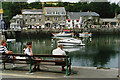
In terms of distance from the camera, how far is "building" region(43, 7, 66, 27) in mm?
107250

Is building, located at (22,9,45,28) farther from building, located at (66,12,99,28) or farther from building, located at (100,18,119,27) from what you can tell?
building, located at (100,18,119,27)

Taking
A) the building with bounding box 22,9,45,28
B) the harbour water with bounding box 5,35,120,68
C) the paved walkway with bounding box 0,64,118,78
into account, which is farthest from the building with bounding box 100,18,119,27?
the paved walkway with bounding box 0,64,118,78

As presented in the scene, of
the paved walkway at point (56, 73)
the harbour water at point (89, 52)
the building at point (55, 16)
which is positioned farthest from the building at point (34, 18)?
the paved walkway at point (56, 73)

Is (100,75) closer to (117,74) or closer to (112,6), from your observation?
(117,74)

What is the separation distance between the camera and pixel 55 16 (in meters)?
107

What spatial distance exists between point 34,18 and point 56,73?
98066 mm

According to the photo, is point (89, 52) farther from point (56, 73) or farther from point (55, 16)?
point (55, 16)

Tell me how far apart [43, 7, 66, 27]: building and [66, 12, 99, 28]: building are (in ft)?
10.2

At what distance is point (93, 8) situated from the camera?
124 meters

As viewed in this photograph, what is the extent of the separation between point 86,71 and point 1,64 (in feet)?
15.6

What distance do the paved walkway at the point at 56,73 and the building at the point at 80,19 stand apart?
96462 mm

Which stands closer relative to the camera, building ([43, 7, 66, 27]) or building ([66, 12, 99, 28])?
building ([43, 7, 66, 27])

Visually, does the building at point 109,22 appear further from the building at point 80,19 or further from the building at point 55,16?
the building at point 55,16

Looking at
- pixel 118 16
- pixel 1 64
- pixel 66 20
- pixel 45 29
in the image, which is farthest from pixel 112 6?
pixel 1 64
